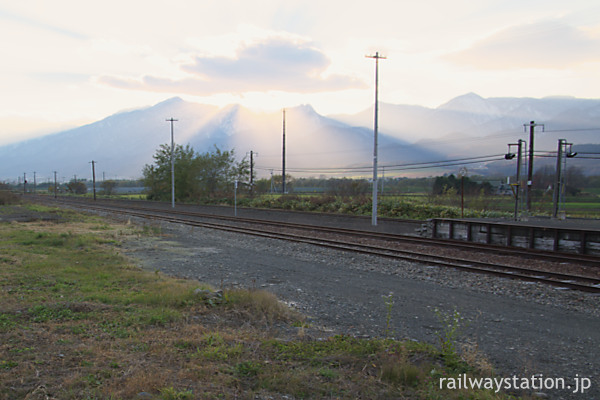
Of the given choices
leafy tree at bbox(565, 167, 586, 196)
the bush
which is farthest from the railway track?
leafy tree at bbox(565, 167, 586, 196)

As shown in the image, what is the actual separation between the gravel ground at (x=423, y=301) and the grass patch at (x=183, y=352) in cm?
105

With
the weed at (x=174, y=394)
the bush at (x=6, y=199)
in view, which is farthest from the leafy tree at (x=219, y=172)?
the weed at (x=174, y=394)

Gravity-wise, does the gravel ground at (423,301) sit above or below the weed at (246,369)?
below

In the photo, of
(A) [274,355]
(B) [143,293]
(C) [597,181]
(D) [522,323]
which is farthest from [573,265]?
(C) [597,181]

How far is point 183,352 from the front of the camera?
5418 mm

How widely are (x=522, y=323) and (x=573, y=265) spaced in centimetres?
708

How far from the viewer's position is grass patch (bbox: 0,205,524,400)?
174 inches

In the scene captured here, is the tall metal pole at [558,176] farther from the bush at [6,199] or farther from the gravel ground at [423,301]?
the bush at [6,199]

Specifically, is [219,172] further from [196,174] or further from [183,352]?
[183,352]

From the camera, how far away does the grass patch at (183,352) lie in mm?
4422

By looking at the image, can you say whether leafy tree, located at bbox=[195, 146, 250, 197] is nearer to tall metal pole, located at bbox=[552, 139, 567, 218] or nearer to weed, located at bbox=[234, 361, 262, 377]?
tall metal pole, located at bbox=[552, 139, 567, 218]

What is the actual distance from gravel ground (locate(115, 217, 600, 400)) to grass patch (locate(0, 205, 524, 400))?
1.05 meters

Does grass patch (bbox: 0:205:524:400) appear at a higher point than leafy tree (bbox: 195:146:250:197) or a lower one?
lower

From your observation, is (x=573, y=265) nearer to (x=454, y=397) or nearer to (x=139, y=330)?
(x=454, y=397)
